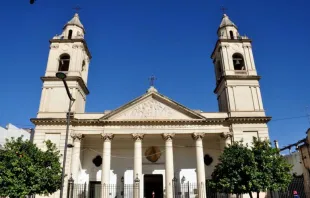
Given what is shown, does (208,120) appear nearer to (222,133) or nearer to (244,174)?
A: (222,133)

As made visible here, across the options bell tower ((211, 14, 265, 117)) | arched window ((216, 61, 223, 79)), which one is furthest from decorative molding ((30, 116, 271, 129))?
arched window ((216, 61, 223, 79))

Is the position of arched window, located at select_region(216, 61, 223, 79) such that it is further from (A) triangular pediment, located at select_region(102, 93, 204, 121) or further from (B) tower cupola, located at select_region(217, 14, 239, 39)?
(A) triangular pediment, located at select_region(102, 93, 204, 121)

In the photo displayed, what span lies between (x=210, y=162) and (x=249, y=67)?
10.6 metres

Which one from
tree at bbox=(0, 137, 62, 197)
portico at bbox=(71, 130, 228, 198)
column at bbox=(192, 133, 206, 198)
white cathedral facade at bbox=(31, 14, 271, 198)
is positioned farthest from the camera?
portico at bbox=(71, 130, 228, 198)

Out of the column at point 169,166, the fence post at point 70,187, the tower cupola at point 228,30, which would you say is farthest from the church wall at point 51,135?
the tower cupola at point 228,30

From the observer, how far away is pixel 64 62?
2883 cm

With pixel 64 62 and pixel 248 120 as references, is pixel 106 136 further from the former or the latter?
pixel 248 120

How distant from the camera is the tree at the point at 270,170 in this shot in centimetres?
1788

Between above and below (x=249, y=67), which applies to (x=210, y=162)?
below

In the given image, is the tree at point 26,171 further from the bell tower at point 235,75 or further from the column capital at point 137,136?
the bell tower at point 235,75

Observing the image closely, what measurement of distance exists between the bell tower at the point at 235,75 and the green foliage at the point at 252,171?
641 cm

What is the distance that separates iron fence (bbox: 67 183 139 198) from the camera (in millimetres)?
22000

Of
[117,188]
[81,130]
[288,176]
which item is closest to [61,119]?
[81,130]

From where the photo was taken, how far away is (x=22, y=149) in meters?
18.7
